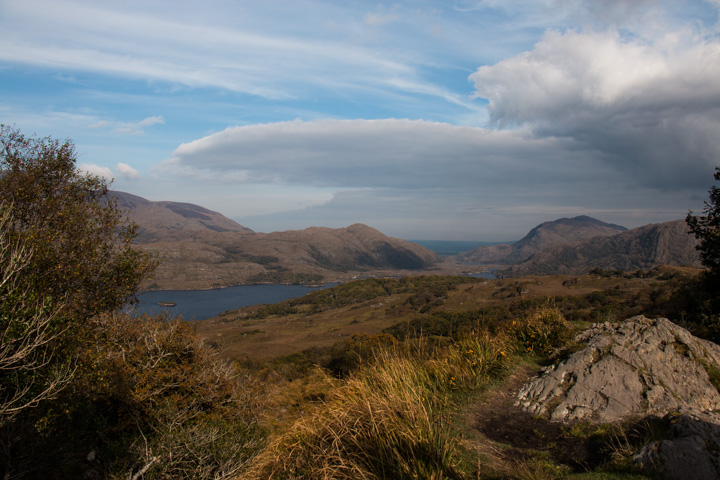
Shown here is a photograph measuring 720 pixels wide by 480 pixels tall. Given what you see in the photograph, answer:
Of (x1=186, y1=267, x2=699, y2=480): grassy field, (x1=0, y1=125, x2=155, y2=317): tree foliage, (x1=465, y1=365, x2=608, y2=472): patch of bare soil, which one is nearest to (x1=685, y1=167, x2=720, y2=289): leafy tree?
(x1=186, y1=267, x2=699, y2=480): grassy field

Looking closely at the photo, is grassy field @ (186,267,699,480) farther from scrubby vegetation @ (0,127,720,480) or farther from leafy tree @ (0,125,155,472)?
leafy tree @ (0,125,155,472)

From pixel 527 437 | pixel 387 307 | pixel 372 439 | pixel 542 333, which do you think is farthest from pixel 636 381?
pixel 387 307

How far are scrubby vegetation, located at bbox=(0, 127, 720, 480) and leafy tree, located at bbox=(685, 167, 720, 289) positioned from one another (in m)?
1.24

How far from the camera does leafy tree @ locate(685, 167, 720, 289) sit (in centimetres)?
1387

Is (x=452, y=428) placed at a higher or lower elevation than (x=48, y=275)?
lower

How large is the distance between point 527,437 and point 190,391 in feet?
44.7

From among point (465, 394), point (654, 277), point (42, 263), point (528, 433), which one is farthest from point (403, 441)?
point (654, 277)

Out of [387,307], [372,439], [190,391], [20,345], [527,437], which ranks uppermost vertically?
[20,345]

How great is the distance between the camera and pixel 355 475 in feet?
15.5

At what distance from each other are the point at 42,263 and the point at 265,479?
9373mm

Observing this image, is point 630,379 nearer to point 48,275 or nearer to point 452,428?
point 452,428

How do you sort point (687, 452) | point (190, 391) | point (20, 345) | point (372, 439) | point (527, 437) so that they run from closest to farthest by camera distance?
point (687, 452) < point (372, 439) < point (527, 437) < point (20, 345) < point (190, 391)

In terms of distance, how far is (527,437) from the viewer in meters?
6.07

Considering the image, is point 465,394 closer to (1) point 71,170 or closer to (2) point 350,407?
(2) point 350,407
